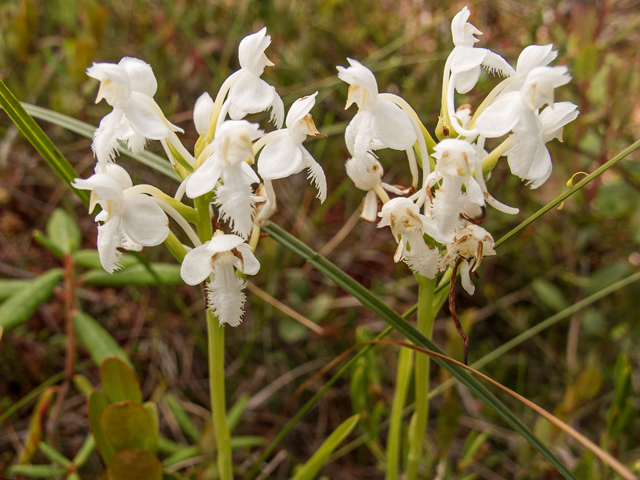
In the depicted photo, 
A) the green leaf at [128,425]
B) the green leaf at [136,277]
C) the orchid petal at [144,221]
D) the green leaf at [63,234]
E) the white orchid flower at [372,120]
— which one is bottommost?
the green leaf at [128,425]

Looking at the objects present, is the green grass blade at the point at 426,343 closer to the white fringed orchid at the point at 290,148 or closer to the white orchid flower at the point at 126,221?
the white fringed orchid at the point at 290,148

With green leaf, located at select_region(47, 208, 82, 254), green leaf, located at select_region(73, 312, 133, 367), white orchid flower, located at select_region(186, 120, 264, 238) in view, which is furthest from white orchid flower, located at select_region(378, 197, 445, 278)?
green leaf, located at select_region(47, 208, 82, 254)

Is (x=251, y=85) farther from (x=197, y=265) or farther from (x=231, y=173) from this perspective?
(x=197, y=265)

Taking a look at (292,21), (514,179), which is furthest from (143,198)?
(292,21)

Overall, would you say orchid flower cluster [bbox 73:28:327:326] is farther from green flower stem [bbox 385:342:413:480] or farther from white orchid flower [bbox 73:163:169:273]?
green flower stem [bbox 385:342:413:480]

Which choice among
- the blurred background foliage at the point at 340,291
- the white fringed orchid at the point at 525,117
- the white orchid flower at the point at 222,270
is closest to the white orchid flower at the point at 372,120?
the white fringed orchid at the point at 525,117
